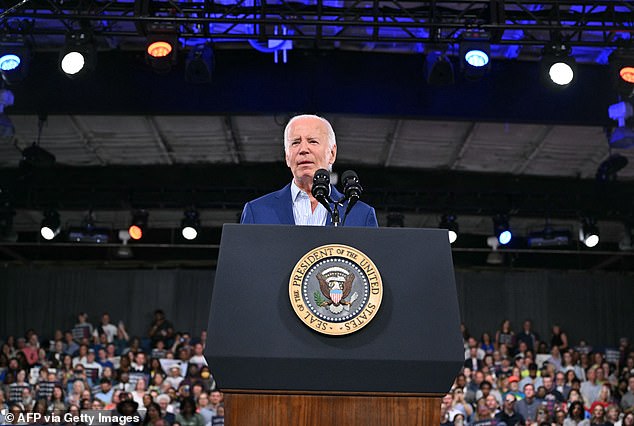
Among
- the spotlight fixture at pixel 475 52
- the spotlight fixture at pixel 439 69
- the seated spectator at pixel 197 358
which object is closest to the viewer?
the spotlight fixture at pixel 475 52

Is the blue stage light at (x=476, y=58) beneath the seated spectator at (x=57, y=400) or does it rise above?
above

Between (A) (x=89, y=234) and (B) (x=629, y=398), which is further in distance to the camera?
(A) (x=89, y=234)

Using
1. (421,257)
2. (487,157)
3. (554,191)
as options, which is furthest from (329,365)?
(554,191)

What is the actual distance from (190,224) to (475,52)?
24.7ft

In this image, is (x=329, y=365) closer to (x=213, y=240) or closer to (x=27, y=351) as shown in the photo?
(x=27, y=351)

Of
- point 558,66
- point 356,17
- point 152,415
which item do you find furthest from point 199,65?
point 152,415

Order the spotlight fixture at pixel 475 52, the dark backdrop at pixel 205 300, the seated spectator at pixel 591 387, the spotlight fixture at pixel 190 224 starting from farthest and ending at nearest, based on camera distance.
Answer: the dark backdrop at pixel 205 300 → the spotlight fixture at pixel 190 224 → the seated spectator at pixel 591 387 → the spotlight fixture at pixel 475 52

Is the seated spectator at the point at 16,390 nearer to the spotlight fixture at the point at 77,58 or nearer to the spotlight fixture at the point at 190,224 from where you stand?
the spotlight fixture at the point at 190,224

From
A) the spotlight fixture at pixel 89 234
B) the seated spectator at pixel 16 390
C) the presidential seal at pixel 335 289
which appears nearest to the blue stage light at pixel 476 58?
the presidential seal at pixel 335 289

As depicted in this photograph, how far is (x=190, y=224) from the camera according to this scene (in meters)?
15.0

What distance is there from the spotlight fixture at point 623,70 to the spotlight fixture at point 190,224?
325 inches

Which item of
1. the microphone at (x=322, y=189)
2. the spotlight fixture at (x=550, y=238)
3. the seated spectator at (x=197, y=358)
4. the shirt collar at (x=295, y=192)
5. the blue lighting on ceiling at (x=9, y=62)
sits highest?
the spotlight fixture at (x=550, y=238)

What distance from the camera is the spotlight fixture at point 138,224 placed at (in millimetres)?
15244

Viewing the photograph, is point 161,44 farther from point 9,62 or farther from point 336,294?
point 336,294
